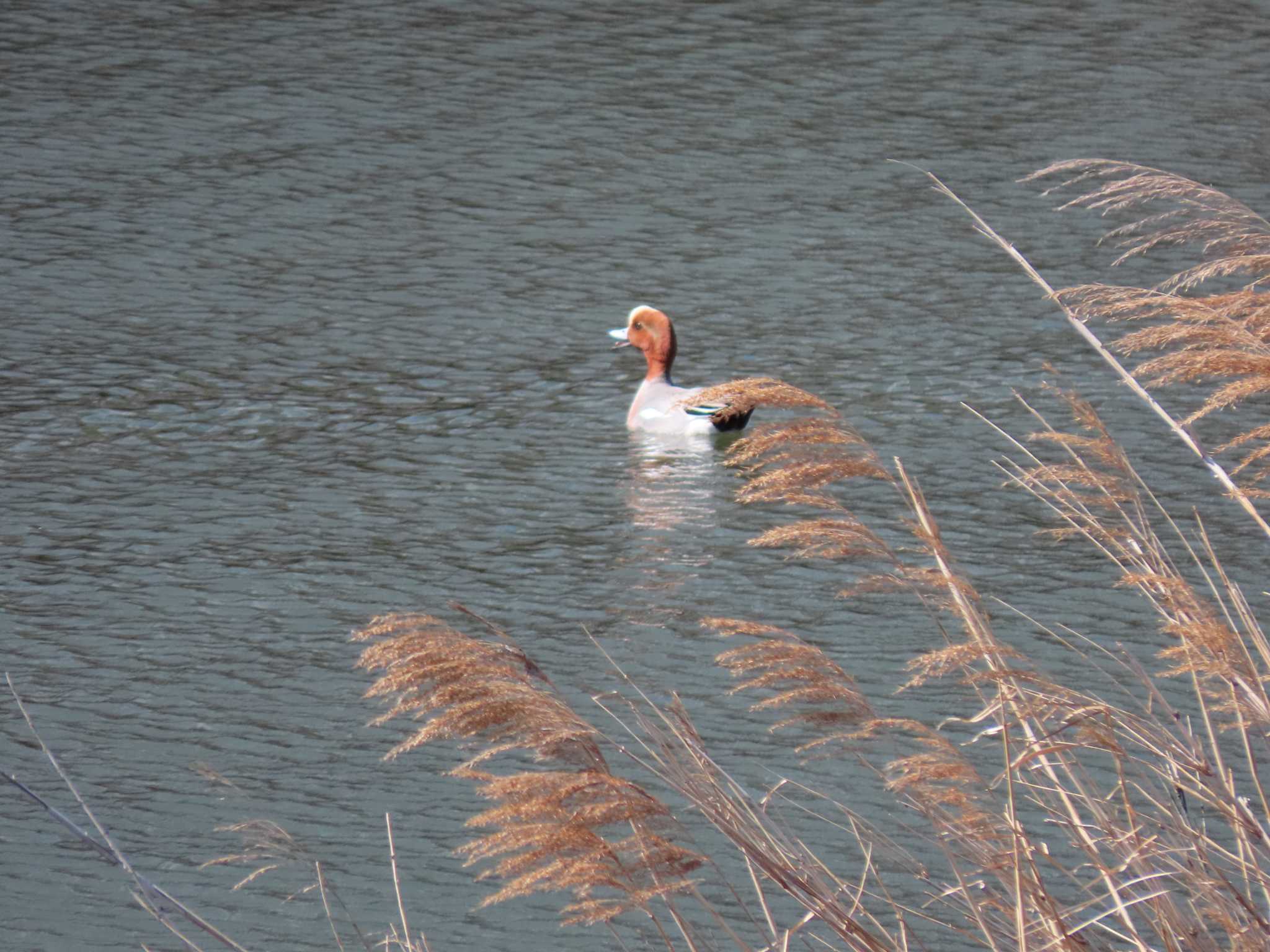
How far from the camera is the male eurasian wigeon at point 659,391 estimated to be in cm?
1038

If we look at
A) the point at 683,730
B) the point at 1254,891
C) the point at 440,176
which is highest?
the point at 683,730

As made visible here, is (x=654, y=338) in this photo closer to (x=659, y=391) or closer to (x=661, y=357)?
(x=661, y=357)

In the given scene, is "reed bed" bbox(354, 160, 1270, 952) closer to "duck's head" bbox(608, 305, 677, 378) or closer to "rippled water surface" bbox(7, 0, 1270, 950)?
"rippled water surface" bbox(7, 0, 1270, 950)

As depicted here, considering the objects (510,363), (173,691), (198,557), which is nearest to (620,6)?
(510,363)

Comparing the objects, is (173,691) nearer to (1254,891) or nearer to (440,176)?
(1254,891)

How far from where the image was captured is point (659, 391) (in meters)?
10.5

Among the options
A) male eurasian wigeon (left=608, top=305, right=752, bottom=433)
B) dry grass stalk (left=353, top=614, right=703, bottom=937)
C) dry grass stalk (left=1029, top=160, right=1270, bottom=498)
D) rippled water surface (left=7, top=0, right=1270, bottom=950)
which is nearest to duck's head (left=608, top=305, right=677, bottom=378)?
male eurasian wigeon (left=608, top=305, right=752, bottom=433)

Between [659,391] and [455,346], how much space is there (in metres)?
1.58

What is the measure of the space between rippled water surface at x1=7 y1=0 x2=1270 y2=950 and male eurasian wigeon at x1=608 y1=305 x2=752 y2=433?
208 mm

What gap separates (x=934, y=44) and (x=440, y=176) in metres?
5.60

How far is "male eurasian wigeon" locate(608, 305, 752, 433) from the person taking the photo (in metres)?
10.4

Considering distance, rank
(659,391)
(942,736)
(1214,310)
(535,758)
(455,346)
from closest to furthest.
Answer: (535,758)
(1214,310)
(942,736)
(659,391)
(455,346)

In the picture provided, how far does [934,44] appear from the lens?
18.3m

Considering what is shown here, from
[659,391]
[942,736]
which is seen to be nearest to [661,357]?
[659,391]
